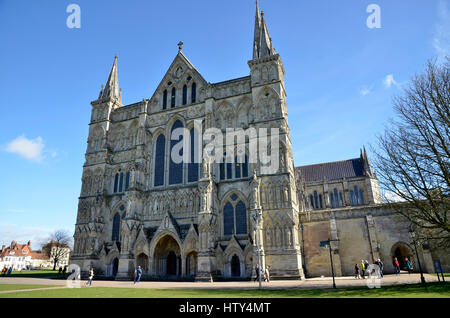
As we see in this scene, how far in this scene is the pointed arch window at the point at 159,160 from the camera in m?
32.4

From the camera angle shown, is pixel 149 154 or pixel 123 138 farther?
pixel 123 138

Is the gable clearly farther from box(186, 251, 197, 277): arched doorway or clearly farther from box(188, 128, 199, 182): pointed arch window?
box(186, 251, 197, 277): arched doorway

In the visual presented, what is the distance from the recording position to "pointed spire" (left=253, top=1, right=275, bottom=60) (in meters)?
32.5

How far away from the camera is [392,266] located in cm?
2634

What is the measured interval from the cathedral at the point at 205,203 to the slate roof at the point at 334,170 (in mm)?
19000

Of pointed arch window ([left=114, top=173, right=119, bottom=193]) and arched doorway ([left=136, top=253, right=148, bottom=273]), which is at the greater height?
pointed arch window ([left=114, top=173, right=119, bottom=193])

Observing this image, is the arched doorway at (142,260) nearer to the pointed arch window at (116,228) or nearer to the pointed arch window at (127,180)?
the pointed arch window at (116,228)

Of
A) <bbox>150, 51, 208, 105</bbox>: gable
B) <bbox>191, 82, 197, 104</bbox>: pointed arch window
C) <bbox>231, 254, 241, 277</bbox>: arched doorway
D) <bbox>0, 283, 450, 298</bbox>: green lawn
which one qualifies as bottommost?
<bbox>0, 283, 450, 298</bbox>: green lawn

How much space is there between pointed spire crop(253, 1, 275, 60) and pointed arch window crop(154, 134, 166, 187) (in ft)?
46.7

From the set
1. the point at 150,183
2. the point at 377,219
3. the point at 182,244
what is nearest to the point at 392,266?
the point at 377,219

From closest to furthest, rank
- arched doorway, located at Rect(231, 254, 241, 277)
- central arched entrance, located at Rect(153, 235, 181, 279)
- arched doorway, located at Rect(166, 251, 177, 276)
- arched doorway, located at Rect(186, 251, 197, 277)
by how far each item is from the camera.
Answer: arched doorway, located at Rect(231, 254, 241, 277)
arched doorway, located at Rect(186, 251, 197, 277)
central arched entrance, located at Rect(153, 235, 181, 279)
arched doorway, located at Rect(166, 251, 177, 276)

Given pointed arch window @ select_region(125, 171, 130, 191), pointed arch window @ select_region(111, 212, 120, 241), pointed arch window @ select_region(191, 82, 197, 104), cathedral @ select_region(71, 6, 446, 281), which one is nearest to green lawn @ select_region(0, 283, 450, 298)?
cathedral @ select_region(71, 6, 446, 281)
